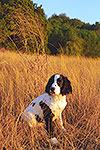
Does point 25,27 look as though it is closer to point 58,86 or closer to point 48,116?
point 58,86

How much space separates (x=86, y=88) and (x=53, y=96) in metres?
1.00

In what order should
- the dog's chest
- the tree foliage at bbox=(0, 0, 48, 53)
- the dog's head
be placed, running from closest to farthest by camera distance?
the dog's head, the dog's chest, the tree foliage at bbox=(0, 0, 48, 53)

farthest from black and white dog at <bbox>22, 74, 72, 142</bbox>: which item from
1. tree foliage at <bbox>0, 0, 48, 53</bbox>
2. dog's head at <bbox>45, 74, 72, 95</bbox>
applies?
tree foliage at <bbox>0, 0, 48, 53</bbox>

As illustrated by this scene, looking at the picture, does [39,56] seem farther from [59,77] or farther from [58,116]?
[58,116]

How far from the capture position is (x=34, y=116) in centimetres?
187

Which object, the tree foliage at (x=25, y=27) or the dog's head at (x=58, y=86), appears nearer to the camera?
the dog's head at (x=58, y=86)

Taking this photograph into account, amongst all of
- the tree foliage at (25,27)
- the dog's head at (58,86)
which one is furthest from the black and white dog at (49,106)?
the tree foliage at (25,27)

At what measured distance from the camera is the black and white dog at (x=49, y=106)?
5.88ft

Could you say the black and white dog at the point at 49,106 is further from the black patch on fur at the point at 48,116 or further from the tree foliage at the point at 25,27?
the tree foliage at the point at 25,27

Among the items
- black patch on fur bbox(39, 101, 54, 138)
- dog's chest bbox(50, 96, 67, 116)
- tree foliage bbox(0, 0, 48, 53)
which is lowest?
black patch on fur bbox(39, 101, 54, 138)

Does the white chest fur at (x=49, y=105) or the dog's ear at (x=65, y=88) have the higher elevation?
the dog's ear at (x=65, y=88)

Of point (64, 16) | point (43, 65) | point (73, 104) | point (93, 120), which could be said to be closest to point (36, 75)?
point (43, 65)

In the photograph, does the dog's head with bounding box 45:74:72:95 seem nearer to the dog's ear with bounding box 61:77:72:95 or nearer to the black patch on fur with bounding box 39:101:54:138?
the dog's ear with bounding box 61:77:72:95

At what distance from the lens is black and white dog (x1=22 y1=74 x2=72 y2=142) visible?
179 cm
